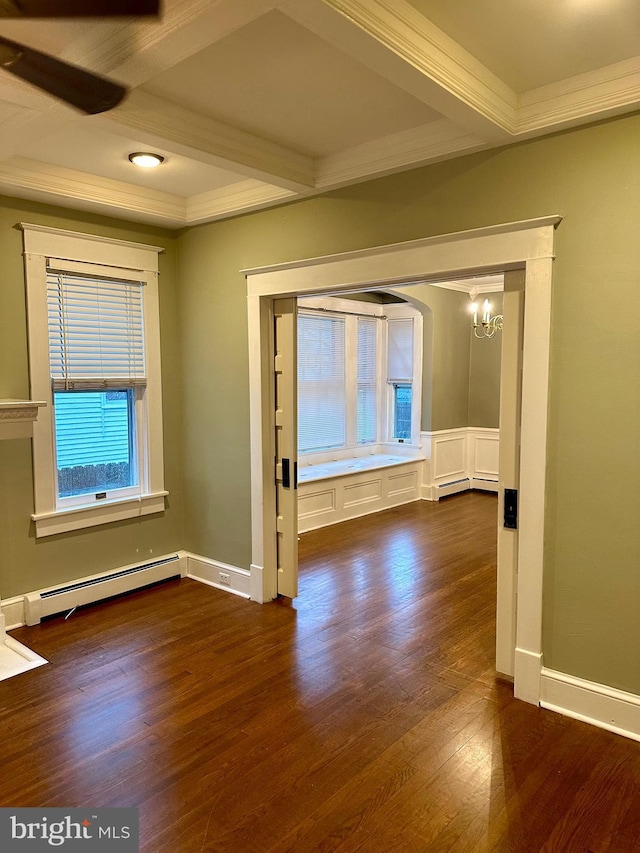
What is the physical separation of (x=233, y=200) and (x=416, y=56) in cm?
199

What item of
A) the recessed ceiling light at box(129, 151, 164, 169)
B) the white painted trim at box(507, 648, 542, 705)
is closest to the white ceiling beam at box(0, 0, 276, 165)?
the recessed ceiling light at box(129, 151, 164, 169)

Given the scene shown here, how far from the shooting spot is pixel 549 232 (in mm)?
2568

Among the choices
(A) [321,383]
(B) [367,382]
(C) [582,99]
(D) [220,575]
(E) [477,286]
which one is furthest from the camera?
(E) [477,286]

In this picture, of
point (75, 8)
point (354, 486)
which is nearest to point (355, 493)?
point (354, 486)

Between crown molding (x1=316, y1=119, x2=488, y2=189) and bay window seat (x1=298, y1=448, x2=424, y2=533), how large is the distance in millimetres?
3160

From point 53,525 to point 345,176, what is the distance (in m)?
2.79

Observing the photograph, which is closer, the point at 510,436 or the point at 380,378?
the point at 510,436

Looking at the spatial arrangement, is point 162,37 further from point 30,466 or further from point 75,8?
point 30,466

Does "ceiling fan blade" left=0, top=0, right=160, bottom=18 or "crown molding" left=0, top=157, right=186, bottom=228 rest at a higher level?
"crown molding" left=0, top=157, right=186, bottom=228

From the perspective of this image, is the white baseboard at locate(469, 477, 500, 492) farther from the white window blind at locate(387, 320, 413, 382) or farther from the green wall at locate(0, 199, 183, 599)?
the green wall at locate(0, 199, 183, 599)

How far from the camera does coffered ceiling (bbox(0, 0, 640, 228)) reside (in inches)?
69.4

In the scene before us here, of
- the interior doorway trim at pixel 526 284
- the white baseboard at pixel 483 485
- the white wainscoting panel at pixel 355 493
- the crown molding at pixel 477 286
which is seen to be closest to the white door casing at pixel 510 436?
the interior doorway trim at pixel 526 284

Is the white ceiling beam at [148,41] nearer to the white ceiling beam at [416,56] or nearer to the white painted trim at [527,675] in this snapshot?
the white ceiling beam at [416,56]

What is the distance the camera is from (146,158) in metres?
3.18
